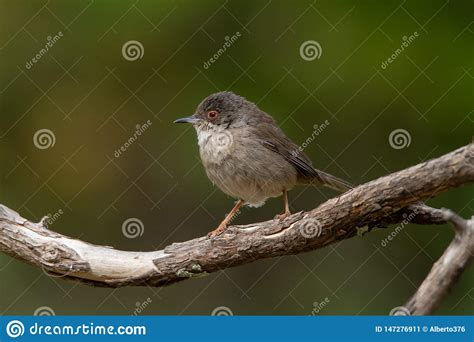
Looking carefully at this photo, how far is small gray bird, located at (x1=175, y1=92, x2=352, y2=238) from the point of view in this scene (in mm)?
6945

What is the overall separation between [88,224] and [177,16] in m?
3.04

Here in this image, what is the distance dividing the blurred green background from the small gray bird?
5.17 ft

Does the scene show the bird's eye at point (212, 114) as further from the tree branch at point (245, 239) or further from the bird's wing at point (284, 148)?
the tree branch at point (245, 239)

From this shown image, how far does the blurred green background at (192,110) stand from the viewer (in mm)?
8852

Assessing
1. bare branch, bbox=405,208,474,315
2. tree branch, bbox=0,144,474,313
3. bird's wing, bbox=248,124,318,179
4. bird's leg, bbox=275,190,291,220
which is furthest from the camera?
bird's wing, bbox=248,124,318,179

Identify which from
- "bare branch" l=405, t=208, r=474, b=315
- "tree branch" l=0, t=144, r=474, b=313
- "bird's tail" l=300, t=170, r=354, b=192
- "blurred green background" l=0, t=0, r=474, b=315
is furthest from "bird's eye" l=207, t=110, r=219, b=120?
"bare branch" l=405, t=208, r=474, b=315

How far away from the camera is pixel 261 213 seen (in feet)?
31.8

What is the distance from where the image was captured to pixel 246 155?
6.95m

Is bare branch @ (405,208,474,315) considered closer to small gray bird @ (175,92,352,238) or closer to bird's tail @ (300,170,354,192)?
small gray bird @ (175,92,352,238)

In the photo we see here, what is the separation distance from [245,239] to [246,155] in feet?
3.63

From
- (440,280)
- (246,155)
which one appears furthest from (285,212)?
(440,280)

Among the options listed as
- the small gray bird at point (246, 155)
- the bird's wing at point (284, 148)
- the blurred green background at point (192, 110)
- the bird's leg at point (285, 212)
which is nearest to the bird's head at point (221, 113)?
the small gray bird at point (246, 155)

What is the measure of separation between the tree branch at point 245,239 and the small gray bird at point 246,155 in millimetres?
641
